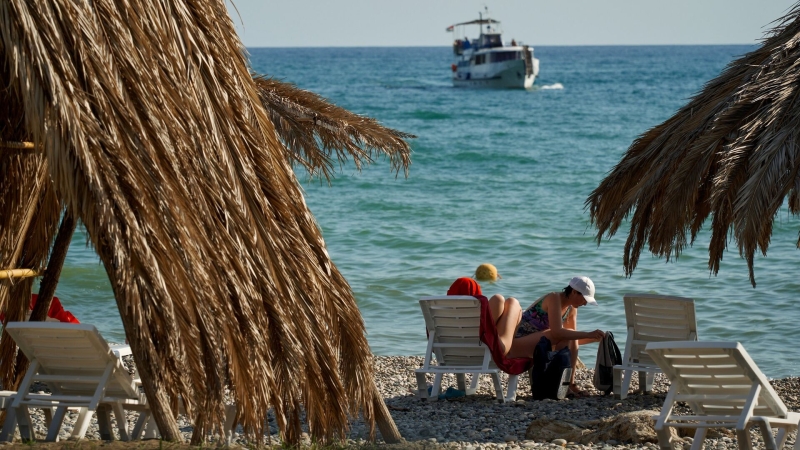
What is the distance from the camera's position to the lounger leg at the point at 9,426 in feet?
13.4

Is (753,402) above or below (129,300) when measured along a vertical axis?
below

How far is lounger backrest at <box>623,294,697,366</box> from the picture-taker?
6176 millimetres

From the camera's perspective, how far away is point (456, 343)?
20.7 ft

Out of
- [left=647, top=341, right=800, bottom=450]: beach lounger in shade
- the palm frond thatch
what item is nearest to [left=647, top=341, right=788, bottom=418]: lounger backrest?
[left=647, top=341, right=800, bottom=450]: beach lounger in shade

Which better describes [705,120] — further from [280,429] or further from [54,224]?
[54,224]

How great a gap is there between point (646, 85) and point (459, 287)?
194 ft

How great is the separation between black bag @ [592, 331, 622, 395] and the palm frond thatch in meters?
2.16

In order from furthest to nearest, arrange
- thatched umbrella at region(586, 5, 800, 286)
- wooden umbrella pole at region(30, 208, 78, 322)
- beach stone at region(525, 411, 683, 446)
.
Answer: beach stone at region(525, 411, 683, 446) → thatched umbrella at region(586, 5, 800, 286) → wooden umbrella pole at region(30, 208, 78, 322)

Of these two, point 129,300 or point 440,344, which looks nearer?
point 129,300

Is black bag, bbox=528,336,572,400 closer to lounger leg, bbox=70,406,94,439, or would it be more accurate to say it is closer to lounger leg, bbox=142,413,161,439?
lounger leg, bbox=142,413,161,439

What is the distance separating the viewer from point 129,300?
336 cm

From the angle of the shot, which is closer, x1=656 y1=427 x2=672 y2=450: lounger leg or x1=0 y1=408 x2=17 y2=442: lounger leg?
x1=0 y1=408 x2=17 y2=442: lounger leg

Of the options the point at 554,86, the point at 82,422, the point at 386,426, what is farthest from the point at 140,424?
the point at 554,86

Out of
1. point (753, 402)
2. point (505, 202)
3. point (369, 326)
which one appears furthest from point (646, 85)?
point (753, 402)
